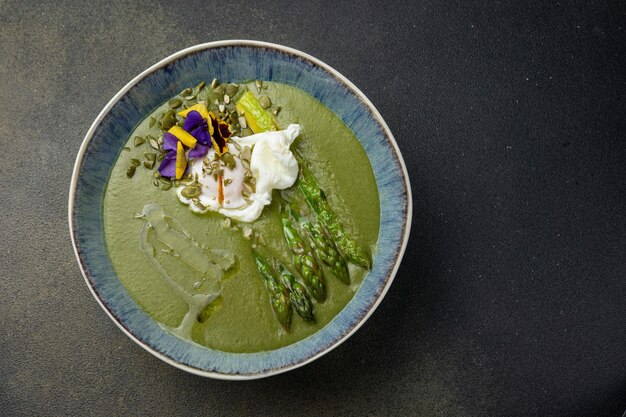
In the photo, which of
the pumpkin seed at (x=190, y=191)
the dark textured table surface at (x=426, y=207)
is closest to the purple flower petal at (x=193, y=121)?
the pumpkin seed at (x=190, y=191)

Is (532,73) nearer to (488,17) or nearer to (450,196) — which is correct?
(488,17)

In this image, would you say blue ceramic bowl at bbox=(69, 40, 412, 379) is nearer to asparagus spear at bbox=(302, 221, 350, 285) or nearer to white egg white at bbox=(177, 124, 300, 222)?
asparagus spear at bbox=(302, 221, 350, 285)

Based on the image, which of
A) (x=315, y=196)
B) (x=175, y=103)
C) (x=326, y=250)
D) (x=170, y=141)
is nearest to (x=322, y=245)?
(x=326, y=250)

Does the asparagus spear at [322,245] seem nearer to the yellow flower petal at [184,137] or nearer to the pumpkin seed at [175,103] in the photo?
the yellow flower petal at [184,137]

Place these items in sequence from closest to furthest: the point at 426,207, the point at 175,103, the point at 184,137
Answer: the point at 184,137
the point at 175,103
the point at 426,207

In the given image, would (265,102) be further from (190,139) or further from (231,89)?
(190,139)

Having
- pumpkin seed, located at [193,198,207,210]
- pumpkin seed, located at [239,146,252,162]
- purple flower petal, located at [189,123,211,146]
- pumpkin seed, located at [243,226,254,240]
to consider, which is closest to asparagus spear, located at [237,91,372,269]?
pumpkin seed, located at [239,146,252,162]

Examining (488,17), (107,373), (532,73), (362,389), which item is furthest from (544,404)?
(107,373)
